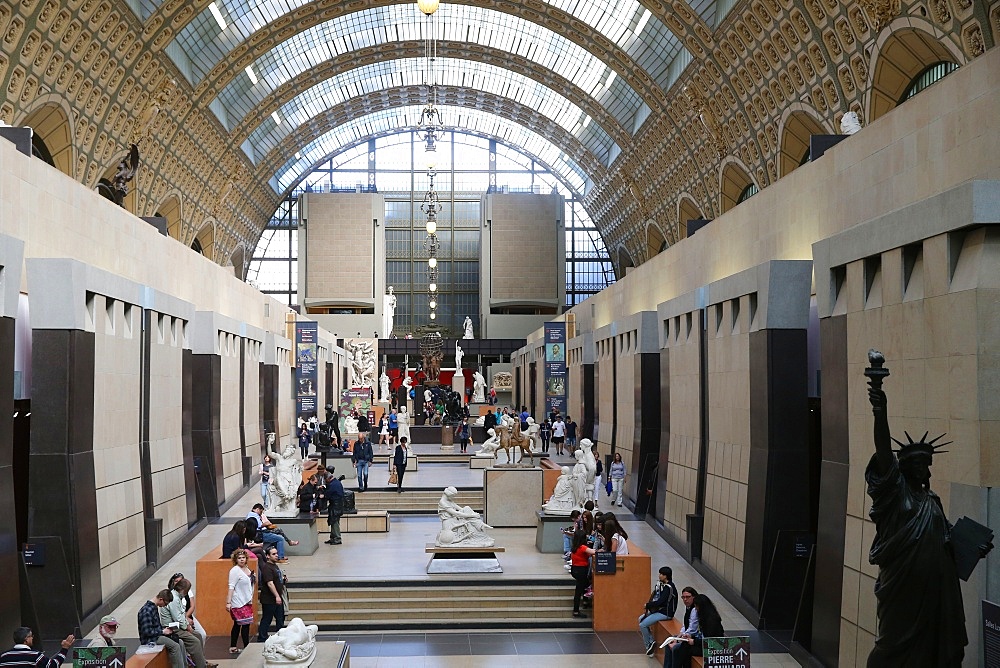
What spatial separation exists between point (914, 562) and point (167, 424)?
15.9 meters

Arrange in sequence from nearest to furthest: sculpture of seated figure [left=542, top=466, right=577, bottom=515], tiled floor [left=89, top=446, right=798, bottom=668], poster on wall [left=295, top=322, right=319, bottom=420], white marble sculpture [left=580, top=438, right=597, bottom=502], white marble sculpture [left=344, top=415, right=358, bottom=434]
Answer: tiled floor [left=89, top=446, right=798, bottom=668] → sculpture of seated figure [left=542, top=466, right=577, bottom=515] → white marble sculpture [left=580, top=438, right=597, bottom=502] → white marble sculpture [left=344, top=415, right=358, bottom=434] → poster on wall [left=295, top=322, right=319, bottom=420]

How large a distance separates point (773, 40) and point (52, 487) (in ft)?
76.5

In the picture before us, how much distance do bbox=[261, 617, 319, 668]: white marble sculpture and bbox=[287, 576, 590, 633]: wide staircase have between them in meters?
4.11

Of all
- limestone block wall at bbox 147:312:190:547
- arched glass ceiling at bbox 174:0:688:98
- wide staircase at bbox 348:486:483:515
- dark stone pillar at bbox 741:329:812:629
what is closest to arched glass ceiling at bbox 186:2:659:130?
arched glass ceiling at bbox 174:0:688:98

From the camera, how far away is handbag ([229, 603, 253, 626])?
41.3ft

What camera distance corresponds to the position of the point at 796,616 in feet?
42.9

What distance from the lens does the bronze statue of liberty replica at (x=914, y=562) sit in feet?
21.7

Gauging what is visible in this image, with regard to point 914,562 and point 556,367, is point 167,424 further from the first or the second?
point 556,367

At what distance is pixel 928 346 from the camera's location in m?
9.42

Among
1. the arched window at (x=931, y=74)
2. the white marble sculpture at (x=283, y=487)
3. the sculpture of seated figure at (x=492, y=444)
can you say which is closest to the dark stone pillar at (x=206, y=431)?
the white marble sculpture at (x=283, y=487)

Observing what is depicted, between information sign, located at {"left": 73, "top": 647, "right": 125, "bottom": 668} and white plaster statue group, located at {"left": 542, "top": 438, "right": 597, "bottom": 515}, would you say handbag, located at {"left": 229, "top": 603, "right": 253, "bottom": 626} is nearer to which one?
information sign, located at {"left": 73, "top": 647, "right": 125, "bottom": 668}

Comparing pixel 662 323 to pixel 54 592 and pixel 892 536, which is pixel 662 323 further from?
pixel 892 536

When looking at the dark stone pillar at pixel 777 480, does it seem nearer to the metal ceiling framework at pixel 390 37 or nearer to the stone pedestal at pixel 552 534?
the stone pedestal at pixel 552 534

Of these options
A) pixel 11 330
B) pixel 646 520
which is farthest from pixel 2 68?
pixel 646 520
